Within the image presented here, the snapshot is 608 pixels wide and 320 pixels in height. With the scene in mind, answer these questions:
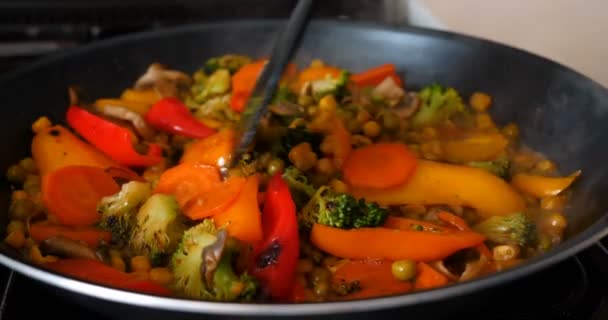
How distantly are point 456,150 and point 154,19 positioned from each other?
130 cm

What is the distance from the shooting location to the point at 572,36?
8.35 ft

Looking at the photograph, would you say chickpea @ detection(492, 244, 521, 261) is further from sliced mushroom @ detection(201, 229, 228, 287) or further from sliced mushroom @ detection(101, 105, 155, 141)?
sliced mushroom @ detection(101, 105, 155, 141)

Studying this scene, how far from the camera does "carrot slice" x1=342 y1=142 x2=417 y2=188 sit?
1.79 m

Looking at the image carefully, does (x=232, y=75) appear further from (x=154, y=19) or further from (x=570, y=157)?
(x=570, y=157)

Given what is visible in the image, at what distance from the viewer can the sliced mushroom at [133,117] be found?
6.62ft

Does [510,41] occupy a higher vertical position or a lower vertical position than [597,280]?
higher

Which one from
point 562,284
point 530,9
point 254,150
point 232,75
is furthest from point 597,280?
point 530,9

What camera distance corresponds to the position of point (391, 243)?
1.54 meters

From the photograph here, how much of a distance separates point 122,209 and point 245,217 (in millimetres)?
328

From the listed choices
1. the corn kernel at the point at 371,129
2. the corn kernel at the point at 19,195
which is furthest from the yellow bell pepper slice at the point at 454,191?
the corn kernel at the point at 19,195

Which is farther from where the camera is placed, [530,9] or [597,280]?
[530,9]

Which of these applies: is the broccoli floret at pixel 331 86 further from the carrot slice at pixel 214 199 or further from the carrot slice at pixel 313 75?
the carrot slice at pixel 214 199

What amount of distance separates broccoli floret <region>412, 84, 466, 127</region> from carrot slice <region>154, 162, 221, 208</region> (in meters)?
0.71

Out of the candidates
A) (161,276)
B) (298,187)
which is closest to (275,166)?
(298,187)
